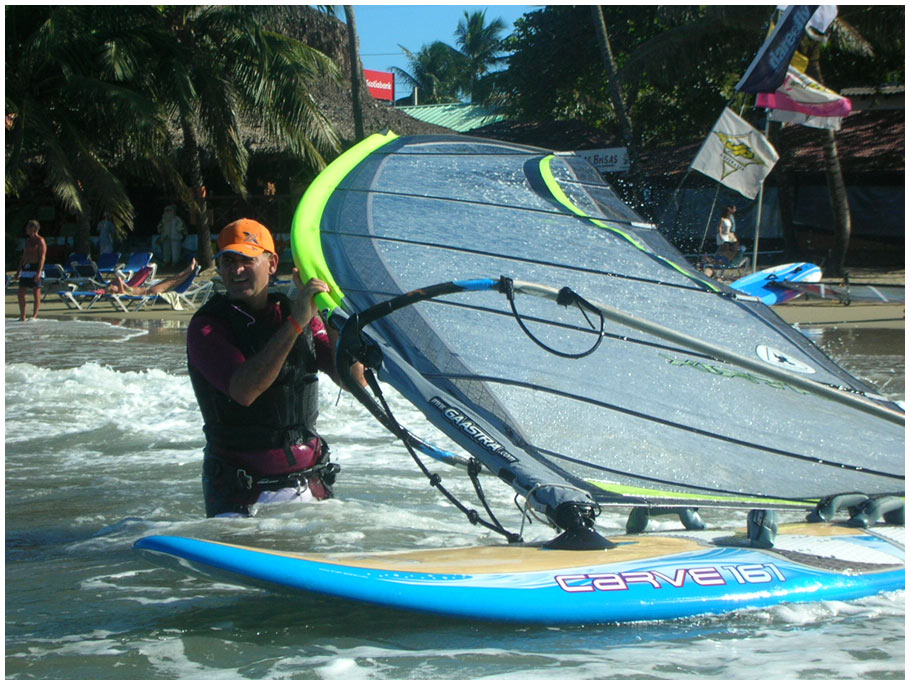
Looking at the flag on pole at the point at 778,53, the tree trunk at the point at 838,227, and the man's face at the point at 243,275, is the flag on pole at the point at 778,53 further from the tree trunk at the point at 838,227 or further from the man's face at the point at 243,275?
the man's face at the point at 243,275

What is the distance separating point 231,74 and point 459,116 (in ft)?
61.7

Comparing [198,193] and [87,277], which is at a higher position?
[198,193]

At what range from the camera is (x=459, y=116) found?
1420 inches

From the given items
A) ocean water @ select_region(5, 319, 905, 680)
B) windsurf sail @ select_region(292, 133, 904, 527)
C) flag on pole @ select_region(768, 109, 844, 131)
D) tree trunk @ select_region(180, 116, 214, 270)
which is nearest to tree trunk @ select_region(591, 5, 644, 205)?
flag on pole @ select_region(768, 109, 844, 131)

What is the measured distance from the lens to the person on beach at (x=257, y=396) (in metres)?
3.30

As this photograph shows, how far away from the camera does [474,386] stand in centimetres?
334

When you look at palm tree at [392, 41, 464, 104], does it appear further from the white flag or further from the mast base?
the mast base

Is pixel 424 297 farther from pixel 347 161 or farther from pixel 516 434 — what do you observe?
pixel 347 161

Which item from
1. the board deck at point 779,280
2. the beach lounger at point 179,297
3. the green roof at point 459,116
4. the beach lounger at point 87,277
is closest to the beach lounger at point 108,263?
the beach lounger at point 87,277

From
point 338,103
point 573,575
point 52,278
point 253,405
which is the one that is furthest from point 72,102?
point 573,575

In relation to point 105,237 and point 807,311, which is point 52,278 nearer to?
point 105,237

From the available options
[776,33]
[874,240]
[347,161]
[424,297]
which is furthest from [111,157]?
[424,297]

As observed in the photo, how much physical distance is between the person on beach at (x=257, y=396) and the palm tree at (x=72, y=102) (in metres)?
14.2

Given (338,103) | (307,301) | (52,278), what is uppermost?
(338,103)
